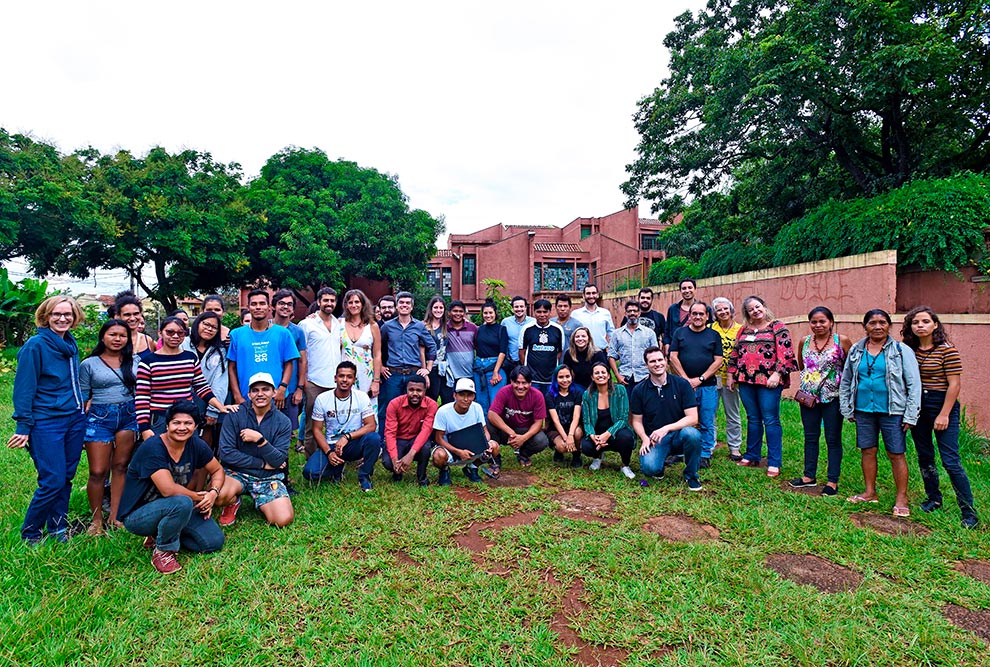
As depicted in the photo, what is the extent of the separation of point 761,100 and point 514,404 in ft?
30.0

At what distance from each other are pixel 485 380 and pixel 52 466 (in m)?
4.00

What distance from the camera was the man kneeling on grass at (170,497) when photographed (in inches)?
133

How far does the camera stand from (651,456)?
5055 millimetres

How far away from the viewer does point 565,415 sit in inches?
225

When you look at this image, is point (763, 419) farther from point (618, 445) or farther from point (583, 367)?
point (583, 367)

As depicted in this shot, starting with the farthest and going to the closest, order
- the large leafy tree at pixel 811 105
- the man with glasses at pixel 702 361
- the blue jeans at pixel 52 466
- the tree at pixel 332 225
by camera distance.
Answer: the tree at pixel 332 225 → the large leafy tree at pixel 811 105 → the man with glasses at pixel 702 361 → the blue jeans at pixel 52 466

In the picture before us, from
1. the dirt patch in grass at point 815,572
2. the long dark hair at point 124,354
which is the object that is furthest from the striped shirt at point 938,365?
the long dark hair at point 124,354

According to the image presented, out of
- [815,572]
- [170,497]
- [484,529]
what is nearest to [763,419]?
[815,572]

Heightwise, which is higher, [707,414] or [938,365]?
[938,365]

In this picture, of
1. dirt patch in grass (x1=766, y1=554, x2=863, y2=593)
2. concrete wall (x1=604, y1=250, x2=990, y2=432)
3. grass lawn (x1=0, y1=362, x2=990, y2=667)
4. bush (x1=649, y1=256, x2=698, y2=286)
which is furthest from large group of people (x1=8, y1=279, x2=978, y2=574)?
bush (x1=649, y1=256, x2=698, y2=286)

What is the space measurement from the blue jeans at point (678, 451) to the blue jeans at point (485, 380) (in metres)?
1.91

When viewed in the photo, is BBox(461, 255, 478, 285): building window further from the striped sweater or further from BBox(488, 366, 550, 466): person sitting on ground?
the striped sweater

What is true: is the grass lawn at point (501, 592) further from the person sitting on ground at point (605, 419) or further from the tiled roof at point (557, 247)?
the tiled roof at point (557, 247)

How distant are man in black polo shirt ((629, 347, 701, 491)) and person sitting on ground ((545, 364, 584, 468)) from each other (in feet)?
1.98
